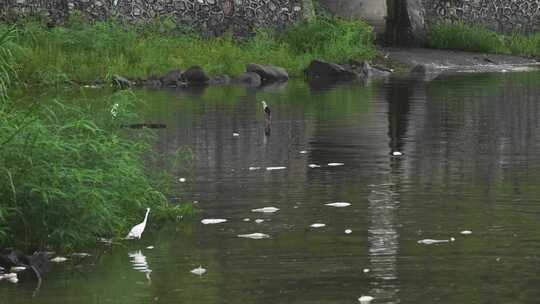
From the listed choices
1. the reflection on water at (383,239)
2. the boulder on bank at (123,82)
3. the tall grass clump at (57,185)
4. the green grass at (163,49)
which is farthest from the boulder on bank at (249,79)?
the tall grass clump at (57,185)

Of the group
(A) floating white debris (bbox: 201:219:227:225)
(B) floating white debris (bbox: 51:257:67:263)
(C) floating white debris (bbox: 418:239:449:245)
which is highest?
(B) floating white debris (bbox: 51:257:67:263)

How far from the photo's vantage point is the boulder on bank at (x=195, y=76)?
33281 millimetres

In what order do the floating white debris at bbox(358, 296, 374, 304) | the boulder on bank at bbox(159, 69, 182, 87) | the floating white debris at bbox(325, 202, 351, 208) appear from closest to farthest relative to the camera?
the floating white debris at bbox(358, 296, 374, 304)
the floating white debris at bbox(325, 202, 351, 208)
the boulder on bank at bbox(159, 69, 182, 87)

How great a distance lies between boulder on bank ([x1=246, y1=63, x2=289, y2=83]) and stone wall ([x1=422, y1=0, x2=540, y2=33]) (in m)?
12.4

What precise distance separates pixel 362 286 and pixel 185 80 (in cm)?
2398

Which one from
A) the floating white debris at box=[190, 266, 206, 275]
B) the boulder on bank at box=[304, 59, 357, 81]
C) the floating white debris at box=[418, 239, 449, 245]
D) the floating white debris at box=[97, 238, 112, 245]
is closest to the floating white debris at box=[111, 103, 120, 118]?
the floating white debris at box=[97, 238, 112, 245]

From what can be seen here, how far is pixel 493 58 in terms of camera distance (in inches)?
1646

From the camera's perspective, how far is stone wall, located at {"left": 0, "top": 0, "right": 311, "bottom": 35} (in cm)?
3916

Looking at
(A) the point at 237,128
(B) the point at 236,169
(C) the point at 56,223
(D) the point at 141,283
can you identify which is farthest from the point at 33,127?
(A) the point at 237,128

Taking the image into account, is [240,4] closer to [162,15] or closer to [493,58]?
[162,15]

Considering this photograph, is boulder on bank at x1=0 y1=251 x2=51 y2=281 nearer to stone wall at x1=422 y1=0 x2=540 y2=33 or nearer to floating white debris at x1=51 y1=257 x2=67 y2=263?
floating white debris at x1=51 y1=257 x2=67 y2=263

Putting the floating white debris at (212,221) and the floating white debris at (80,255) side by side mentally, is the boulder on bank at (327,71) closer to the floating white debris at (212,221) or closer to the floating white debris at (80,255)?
the floating white debris at (212,221)

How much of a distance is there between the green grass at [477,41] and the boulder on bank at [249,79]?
1171 centimetres

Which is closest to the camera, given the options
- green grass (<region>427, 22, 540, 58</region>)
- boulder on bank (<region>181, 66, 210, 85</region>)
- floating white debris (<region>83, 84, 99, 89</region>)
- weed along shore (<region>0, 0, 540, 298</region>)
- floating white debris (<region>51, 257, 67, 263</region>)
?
weed along shore (<region>0, 0, 540, 298</region>)
